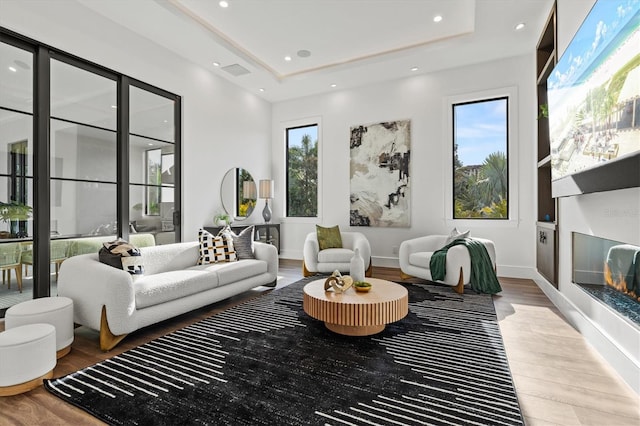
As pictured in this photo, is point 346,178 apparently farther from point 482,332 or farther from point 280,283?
point 482,332

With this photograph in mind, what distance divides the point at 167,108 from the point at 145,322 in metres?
3.18

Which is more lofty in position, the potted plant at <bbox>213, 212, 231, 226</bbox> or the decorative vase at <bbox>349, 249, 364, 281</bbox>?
the potted plant at <bbox>213, 212, 231, 226</bbox>

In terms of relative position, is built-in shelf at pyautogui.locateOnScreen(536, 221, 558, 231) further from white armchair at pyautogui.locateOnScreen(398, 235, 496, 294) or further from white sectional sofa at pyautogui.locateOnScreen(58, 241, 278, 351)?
white sectional sofa at pyautogui.locateOnScreen(58, 241, 278, 351)

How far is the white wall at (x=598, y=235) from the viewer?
1938 millimetres

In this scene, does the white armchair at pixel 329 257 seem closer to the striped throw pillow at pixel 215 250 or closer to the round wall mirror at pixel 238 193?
the striped throw pillow at pixel 215 250

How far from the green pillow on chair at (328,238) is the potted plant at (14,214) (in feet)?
11.2

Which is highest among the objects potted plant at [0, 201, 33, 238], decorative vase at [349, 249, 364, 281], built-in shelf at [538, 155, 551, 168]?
built-in shelf at [538, 155, 551, 168]

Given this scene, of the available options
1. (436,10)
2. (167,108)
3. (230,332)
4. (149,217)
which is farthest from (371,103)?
(230,332)

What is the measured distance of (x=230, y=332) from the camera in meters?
2.71

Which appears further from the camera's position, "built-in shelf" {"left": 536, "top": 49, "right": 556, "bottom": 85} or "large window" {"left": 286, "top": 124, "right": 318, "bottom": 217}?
"large window" {"left": 286, "top": 124, "right": 318, "bottom": 217}

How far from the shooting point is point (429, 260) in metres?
4.21

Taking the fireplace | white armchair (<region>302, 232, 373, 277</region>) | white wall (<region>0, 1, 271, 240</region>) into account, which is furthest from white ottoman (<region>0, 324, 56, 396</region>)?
the fireplace

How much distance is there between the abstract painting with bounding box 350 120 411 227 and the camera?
5.51 metres

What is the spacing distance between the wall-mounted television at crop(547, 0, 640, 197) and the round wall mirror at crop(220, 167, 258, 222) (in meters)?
4.60
